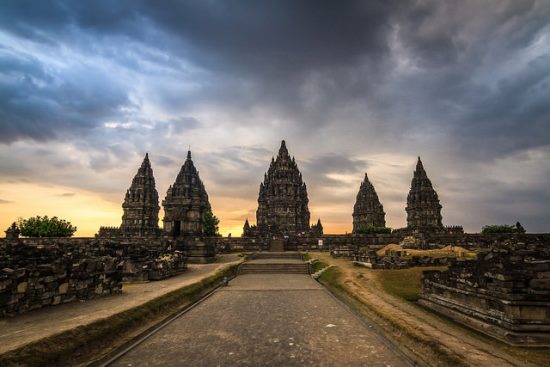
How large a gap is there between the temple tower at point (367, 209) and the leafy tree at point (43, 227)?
66.4 meters

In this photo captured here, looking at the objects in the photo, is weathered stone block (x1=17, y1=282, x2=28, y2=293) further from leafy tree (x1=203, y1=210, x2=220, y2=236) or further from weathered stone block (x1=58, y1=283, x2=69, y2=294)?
leafy tree (x1=203, y1=210, x2=220, y2=236)

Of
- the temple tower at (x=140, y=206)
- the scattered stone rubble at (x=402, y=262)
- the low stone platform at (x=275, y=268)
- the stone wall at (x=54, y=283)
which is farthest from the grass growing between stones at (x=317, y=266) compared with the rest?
the temple tower at (x=140, y=206)

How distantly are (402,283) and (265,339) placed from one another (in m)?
10.8

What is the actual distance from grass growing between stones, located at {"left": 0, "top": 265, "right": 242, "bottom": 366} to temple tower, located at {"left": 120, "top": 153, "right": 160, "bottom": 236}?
212ft

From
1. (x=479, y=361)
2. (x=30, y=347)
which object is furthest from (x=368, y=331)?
(x=30, y=347)

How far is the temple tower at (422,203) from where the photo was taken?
224 feet

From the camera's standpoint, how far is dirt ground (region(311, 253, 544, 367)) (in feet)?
19.1

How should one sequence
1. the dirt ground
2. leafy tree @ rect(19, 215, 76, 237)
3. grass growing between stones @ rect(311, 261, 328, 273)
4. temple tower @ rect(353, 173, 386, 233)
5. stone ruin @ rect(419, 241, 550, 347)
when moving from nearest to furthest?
1. the dirt ground
2. stone ruin @ rect(419, 241, 550, 347)
3. grass growing between stones @ rect(311, 261, 328, 273)
4. leafy tree @ rect(19, 215, 76, 237)
5. temple tower @ rect(353, 173, 386, 233)

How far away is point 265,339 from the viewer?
24.9ft

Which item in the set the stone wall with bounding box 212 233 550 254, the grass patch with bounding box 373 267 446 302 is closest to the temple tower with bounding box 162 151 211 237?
the stone wall with bounding box 212 233 550 254

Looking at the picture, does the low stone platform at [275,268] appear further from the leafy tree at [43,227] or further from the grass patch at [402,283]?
the leafy tree at [43,227]

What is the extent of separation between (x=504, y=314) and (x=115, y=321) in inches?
390

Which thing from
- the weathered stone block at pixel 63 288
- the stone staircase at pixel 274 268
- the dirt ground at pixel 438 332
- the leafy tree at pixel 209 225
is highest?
the leafy tree at pixel 209 225

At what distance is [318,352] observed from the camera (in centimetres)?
672
